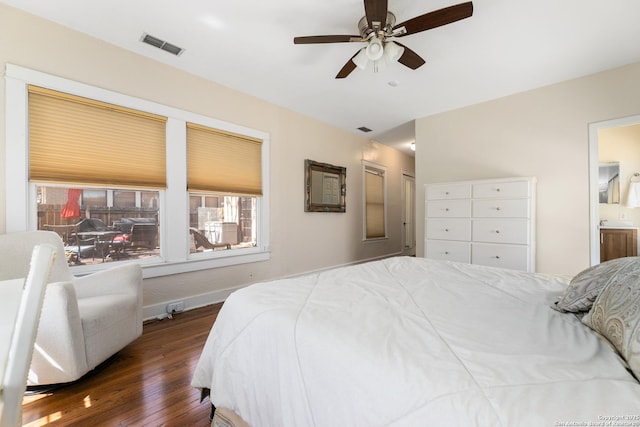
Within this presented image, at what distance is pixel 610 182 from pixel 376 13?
165 inches

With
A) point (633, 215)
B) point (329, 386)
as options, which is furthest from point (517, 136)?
point (329, 386)

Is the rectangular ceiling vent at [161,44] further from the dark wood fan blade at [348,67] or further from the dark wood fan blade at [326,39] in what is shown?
the dark wood fan blade at [348,67]

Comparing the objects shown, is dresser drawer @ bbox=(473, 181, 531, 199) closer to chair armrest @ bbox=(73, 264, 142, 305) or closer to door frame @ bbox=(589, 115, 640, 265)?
door frame @ bbox=(589, 115, 640, 265)

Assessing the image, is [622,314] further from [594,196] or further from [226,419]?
[594,196]

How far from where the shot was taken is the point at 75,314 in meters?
1.49

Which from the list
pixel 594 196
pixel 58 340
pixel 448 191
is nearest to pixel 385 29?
pixel 448 191

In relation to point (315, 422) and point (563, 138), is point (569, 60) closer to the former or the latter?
point (563, 138)

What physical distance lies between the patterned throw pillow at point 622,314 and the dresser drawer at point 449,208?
238 cm

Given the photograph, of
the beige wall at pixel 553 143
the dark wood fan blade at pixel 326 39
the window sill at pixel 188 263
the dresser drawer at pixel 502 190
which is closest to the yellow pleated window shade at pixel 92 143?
the window sill at pixel 188 263

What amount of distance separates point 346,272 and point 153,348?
5.31 feet

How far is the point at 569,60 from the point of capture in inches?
102

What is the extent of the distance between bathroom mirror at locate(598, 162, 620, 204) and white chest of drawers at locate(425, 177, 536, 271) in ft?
4.75

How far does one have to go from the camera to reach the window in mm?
5176

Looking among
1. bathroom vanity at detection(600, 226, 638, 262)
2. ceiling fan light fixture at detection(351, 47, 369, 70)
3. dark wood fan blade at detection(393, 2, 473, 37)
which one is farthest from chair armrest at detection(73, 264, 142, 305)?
bathroom vanity at detection(600, 226, 638, 262)
